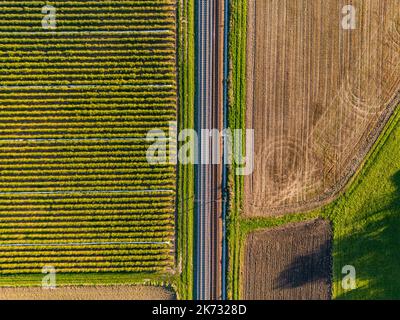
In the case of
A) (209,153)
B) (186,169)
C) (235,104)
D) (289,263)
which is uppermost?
(235,104)

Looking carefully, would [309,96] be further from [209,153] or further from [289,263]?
[289,263]

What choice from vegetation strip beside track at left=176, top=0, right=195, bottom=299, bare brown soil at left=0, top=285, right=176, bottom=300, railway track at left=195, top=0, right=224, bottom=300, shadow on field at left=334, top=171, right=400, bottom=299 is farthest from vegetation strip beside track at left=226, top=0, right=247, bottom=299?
shadow on field at left=334, top=171, right=400, bottom=299

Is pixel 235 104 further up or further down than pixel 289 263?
further up

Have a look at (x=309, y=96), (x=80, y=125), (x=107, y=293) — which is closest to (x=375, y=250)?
(x=309, y=96)

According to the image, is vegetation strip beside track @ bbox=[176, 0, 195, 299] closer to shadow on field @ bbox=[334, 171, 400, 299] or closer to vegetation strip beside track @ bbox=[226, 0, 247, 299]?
vegetation strip beside track @ bbox=[226, 0, 247, 299]

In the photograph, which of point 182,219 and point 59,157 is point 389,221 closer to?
point 182,219

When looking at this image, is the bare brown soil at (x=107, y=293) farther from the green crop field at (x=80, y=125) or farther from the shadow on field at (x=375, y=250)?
the shadow on field at (x=375, y=250)

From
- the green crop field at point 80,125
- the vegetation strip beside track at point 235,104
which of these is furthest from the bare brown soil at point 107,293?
the vegetation strip beside track at point 235,104
